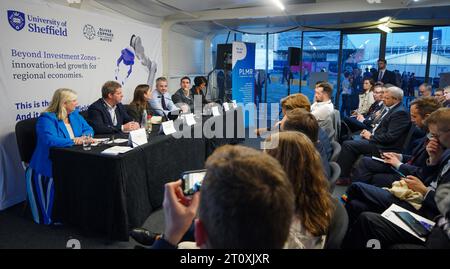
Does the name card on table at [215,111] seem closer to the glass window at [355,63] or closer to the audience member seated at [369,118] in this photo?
the audience member seated at [369,118]

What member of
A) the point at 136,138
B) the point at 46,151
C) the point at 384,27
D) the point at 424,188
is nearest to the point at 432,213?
the point at 424,188

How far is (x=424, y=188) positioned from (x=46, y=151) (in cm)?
294

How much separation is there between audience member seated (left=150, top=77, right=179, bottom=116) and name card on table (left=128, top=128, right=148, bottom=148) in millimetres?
1936

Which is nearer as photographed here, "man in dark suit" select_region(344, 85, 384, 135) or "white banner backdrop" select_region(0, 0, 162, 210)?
"white banner backdrop" select_region(0, 0, 162, 210)

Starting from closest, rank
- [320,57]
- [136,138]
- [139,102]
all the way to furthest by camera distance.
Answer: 1. [136,138]
2. [139,102]
3. [320,57]

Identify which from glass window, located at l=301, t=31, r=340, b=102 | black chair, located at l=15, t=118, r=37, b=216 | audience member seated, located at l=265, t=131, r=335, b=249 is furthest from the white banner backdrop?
glass window, located at l=301, t=31, r=340, b=102

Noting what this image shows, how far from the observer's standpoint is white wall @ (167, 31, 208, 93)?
20.9 ft

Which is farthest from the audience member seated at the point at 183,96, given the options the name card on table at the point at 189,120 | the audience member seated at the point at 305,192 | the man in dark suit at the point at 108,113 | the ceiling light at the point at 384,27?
the ceiling light at the point at 384,27

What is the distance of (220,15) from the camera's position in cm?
569

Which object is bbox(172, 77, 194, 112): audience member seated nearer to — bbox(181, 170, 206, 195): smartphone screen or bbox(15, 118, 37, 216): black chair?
bbox(15, 118, 37, 216): black chair

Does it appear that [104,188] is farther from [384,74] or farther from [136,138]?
[384,74]

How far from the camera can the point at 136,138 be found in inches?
99.5

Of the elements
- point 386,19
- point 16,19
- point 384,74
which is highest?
point 386,19
